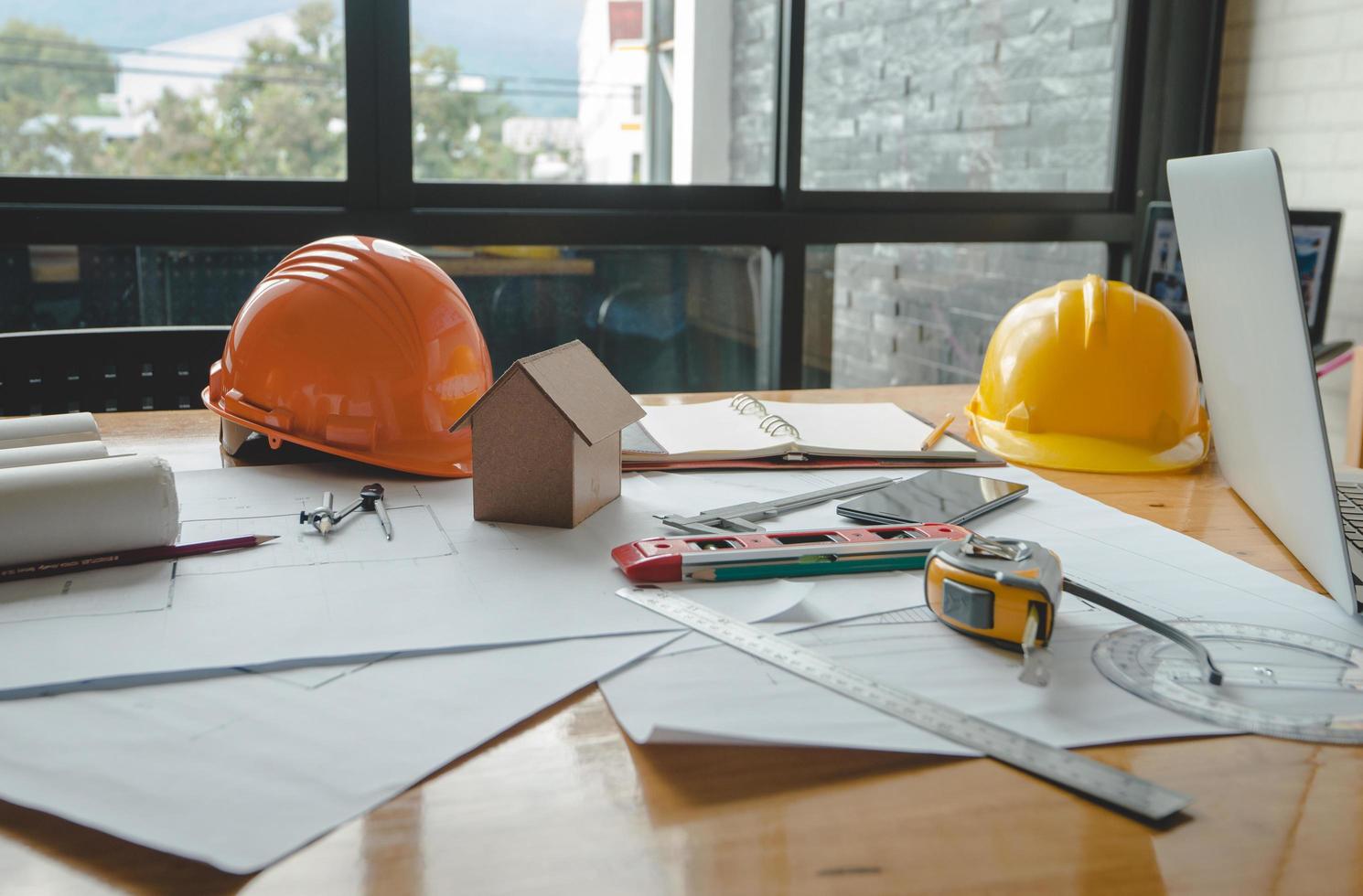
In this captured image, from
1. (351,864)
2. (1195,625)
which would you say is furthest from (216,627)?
(1195,625)

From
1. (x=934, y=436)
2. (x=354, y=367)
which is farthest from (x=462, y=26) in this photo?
(x=934, y=436)

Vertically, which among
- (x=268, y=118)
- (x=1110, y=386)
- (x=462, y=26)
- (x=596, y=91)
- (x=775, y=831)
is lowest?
(x=775, y=831)

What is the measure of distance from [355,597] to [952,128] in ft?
8.04

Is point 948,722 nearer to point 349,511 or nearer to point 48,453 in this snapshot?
point 349,511

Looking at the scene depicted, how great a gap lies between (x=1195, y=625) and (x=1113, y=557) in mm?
150

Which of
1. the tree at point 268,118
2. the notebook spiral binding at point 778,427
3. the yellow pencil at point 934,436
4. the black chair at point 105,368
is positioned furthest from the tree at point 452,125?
the yellow pencil at point 934,436

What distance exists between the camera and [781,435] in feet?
3.80

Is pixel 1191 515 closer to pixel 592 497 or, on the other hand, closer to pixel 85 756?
pixel 592 497

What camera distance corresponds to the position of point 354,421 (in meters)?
1.04

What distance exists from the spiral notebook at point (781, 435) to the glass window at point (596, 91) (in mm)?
1243

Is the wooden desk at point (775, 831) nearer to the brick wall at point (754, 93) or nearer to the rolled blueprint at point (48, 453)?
the rolled blueprint at point (48, 453)

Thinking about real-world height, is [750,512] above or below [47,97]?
below

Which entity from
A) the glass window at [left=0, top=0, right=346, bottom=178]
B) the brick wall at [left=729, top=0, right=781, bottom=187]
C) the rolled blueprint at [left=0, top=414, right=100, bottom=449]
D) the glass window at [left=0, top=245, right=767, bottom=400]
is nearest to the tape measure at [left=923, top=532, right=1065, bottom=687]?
the rolled blueprint at [left=0, top=414, right=100, bottom=449]

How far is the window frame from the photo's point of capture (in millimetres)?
2092
